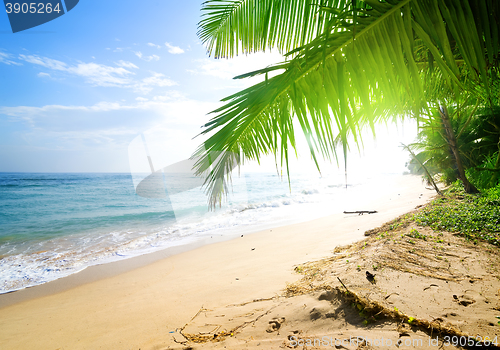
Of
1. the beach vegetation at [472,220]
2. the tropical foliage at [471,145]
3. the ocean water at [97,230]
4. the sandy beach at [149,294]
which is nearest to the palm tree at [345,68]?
the ocean water at [97,230]

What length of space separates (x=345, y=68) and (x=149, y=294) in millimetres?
4763

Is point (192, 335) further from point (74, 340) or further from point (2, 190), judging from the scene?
point (2, 190)

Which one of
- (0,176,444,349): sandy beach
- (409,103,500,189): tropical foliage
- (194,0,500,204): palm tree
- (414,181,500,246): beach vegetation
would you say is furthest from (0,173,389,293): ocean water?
(409,103,500,189): tropical foliage

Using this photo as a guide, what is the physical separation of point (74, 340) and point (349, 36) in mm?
4513

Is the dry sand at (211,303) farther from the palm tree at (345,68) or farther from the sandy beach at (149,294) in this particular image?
the palm tree at (345,68)

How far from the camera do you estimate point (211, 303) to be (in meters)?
3.40

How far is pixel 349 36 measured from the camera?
1.10m

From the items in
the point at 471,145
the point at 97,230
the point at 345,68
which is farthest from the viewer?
the point at 97,230

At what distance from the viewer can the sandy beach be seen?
3.16 meters

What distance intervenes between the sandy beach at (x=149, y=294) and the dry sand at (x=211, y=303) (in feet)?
0.06

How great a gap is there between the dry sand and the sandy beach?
0.02m

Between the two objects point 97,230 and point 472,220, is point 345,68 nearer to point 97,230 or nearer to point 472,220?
point 472,220

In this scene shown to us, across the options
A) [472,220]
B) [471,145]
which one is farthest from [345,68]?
[471,145]

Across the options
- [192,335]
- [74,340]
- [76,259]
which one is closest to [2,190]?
→ [76,259]
